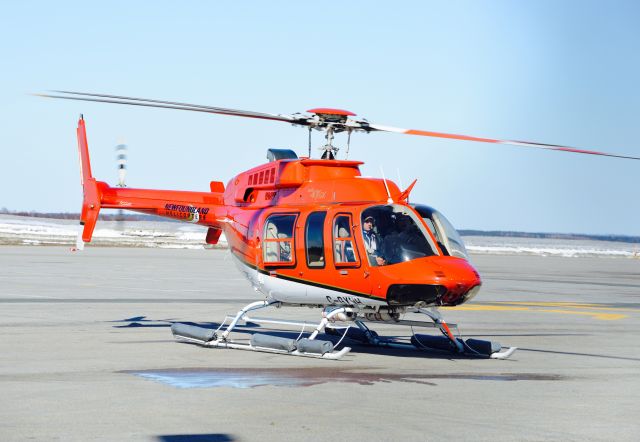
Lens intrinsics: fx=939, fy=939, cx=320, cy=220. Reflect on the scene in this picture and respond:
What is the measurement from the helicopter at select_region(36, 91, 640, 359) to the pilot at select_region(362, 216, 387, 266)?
0.7 inches

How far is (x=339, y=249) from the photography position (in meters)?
15.0

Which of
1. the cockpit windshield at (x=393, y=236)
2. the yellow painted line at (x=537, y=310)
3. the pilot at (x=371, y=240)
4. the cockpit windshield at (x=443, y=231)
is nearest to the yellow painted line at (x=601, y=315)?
the yellow painted line at (x=537, y=310)

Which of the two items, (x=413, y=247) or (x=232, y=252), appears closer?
(x=413, y=247)

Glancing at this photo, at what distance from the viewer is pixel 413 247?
14305mm

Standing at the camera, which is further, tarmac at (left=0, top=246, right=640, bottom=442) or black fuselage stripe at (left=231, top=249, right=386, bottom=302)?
black fuselage stripe at (left=231, top=249, right=386, bottom=302)

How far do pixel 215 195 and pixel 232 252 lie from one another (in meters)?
1.58

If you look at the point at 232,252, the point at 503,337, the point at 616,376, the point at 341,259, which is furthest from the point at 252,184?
the point at 616,376

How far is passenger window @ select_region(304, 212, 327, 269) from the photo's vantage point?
15156mm

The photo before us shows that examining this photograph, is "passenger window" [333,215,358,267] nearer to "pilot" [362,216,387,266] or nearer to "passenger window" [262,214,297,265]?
"pilot" [362,216,387,266]

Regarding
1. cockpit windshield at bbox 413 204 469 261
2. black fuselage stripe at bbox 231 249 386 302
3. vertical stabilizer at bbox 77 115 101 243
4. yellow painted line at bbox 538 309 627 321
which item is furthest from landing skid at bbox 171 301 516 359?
yellow painted line at bbox 538 309 627 321

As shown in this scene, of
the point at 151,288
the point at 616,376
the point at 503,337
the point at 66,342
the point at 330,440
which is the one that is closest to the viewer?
the point at 330,440

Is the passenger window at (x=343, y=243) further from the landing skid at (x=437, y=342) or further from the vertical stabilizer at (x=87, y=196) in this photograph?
the vertical stabilizer at (x=87, y=196)

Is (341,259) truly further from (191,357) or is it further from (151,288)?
(151,288)

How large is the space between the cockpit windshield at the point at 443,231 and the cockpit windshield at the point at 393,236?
0.83 feet
